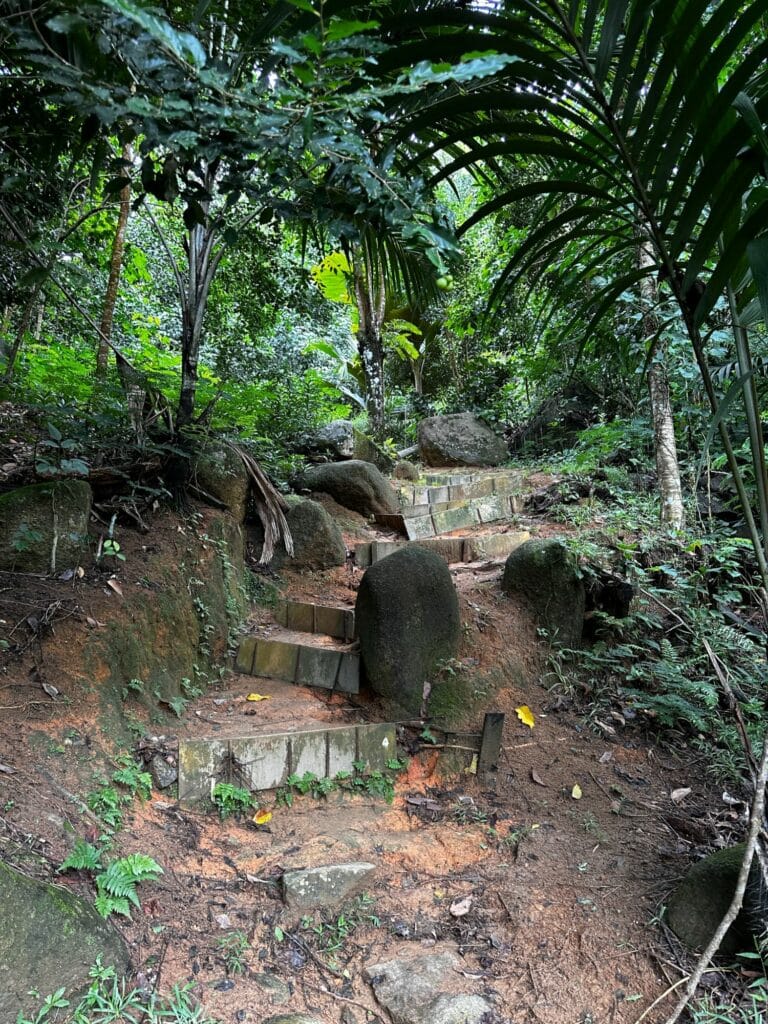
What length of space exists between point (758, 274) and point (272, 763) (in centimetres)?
262

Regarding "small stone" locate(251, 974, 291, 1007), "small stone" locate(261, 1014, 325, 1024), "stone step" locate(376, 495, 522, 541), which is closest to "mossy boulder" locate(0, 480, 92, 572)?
"small stone" locate(251, 974, 291, 1007)

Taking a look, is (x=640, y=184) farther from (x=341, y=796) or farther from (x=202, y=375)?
(x=202, y=375)

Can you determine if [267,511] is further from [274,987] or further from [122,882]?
[274,987]

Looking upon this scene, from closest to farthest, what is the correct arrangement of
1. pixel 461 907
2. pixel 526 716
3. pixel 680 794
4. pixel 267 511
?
pixel 461 907, pixel 680 794, pixel 526 716, pixel 267 511

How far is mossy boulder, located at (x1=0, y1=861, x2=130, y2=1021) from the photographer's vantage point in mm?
1449

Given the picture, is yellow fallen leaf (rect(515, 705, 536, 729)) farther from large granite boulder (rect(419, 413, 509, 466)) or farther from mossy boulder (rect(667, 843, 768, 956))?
large granite boulder (rect(419, 413, 509, 466))

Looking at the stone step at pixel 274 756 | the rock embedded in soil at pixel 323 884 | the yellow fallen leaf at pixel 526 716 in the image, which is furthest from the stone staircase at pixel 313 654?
the rock embedded in soil at pixel 323 884

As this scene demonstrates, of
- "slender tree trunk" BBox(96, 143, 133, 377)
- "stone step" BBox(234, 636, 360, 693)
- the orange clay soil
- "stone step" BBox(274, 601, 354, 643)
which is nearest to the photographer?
the orange clay soil

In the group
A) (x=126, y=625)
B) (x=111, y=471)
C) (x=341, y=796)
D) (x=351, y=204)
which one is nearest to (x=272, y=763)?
(x=341, y=796)

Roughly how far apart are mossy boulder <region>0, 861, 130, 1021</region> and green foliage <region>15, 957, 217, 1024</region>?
0.03 metres

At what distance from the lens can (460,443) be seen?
8.46 metres

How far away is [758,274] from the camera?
100 cm

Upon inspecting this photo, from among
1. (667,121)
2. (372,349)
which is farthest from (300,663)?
(372,349)

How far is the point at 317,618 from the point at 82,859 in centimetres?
210
